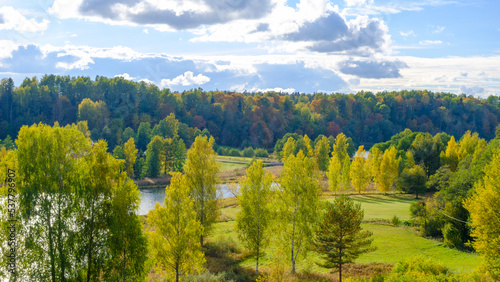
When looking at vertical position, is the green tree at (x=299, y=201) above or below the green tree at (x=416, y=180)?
above

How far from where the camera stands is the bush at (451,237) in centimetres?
3347

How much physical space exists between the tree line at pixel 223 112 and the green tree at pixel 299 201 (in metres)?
80.3

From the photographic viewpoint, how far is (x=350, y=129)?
6412 inches

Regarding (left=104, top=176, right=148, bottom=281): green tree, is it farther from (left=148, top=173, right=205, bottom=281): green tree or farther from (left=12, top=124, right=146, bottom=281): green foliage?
(left=148, top=173, right=205, bottom=281): green tree

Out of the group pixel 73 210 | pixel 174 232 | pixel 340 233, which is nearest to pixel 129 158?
pixel 174 232

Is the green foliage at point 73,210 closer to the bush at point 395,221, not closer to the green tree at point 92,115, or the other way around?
the bush at point 395,221

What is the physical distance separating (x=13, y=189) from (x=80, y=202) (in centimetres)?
329

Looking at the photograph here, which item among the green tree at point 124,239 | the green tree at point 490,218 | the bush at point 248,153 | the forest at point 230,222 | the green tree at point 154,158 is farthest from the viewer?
the bush at point 248,153

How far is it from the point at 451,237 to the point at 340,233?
16060 mm

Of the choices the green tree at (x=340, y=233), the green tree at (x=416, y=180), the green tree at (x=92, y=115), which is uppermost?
the green tree at (x=92, y=115)

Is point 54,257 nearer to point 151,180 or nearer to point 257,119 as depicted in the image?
point 151,180

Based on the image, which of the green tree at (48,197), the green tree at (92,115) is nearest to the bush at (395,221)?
the green tree at (48,197)

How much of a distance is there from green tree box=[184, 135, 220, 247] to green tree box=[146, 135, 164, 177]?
4975 cm

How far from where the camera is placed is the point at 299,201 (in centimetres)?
2905
